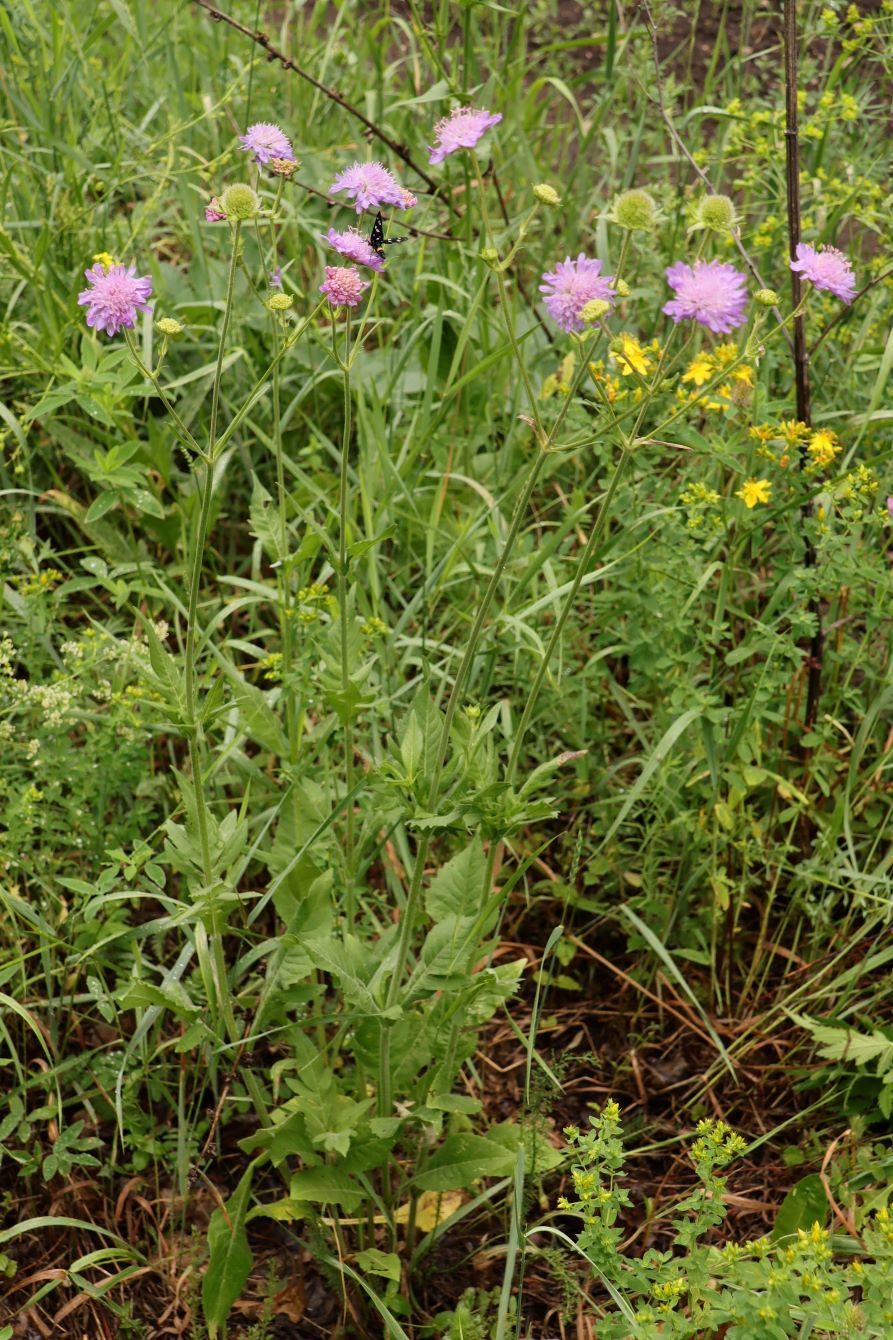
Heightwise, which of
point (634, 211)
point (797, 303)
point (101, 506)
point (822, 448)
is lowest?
point (101, 506)

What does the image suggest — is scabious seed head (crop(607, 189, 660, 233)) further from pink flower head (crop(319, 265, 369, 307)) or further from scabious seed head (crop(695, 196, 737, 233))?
pink flower head (crop(319, 265, 369, 307))

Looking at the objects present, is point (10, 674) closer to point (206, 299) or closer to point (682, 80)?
point (206, 299)

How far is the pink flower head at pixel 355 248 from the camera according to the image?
154cm

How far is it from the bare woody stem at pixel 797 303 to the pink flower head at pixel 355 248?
89cm

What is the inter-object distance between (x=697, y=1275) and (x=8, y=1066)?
1.11 meters

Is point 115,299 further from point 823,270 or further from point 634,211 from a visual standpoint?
point 823,270

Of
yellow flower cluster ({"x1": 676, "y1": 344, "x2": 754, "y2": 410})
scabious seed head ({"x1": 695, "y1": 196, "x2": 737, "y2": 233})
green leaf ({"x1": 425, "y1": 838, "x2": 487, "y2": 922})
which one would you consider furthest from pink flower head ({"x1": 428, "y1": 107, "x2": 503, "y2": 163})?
green leaf ({"x1": 425, "y1": 838, "x2": 487, "y2": 922})

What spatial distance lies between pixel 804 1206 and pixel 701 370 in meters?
1.31

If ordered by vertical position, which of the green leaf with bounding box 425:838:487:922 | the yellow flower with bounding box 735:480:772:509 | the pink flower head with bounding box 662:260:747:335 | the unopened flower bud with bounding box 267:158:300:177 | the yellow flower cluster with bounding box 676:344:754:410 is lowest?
the green leaf with bounding box 425:838:487:922

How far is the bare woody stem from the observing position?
2.19 metres

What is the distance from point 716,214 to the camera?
4.94 ft

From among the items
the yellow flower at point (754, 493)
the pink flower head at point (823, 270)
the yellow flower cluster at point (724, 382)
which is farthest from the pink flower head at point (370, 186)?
the yellow flower at point (754, 493)

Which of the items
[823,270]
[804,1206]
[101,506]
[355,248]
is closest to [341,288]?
[355,248]

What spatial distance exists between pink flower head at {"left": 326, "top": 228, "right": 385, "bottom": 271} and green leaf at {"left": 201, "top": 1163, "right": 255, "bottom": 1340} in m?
1.17
